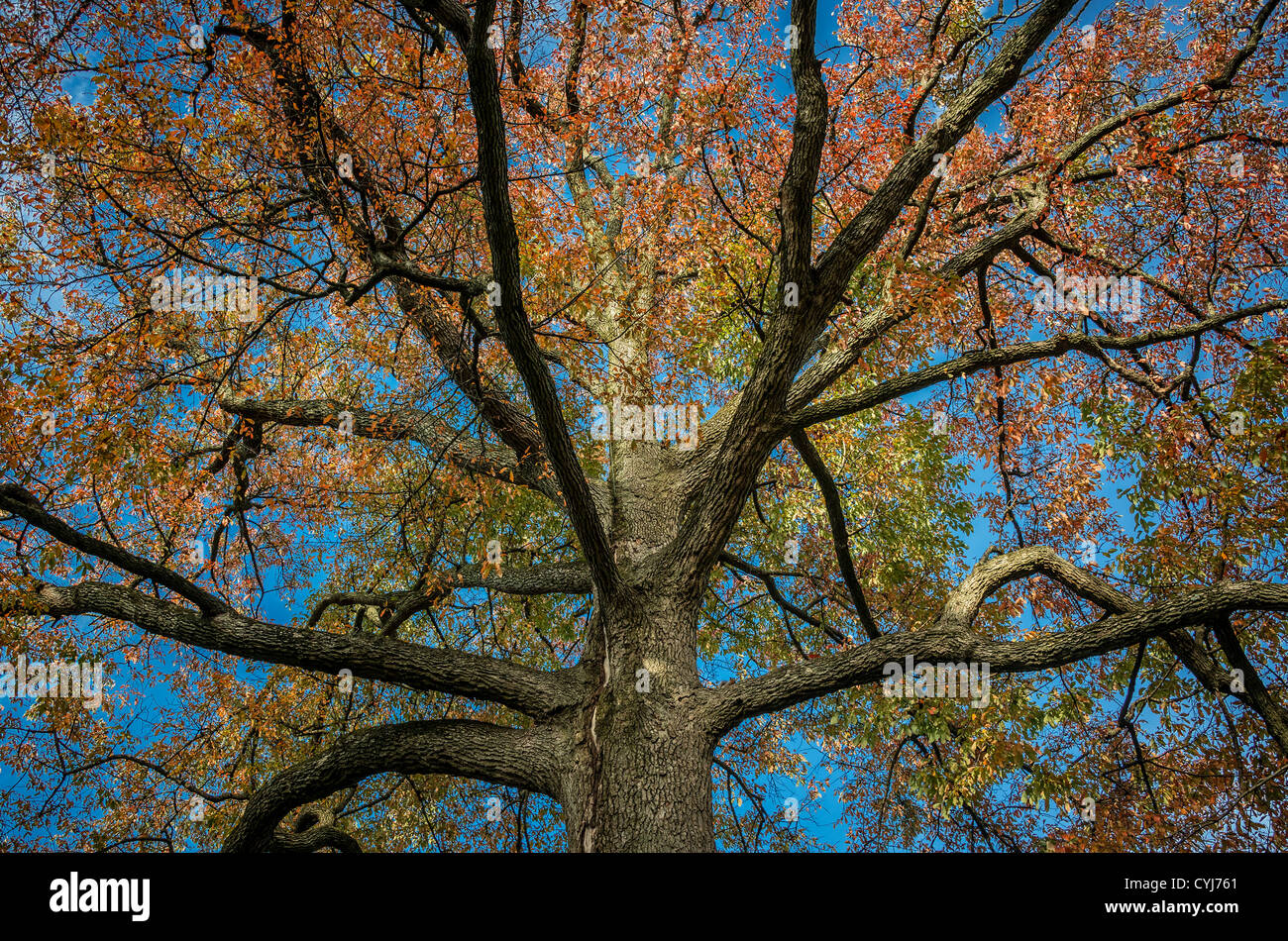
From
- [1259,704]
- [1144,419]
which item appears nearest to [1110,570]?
[1144,419]

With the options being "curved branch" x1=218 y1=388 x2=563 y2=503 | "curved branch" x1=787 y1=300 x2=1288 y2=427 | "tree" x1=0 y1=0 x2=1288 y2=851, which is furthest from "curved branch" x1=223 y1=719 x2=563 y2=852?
"curved branch" x1=787 y1=300 x2=1288 y2=427

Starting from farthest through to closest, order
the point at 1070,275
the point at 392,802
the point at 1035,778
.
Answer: the point at 392,802, the point at 1070,275, the point at 1035,778

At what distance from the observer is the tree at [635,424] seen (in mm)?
6070

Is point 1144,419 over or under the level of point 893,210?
under

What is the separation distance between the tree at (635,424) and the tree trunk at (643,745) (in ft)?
0.12

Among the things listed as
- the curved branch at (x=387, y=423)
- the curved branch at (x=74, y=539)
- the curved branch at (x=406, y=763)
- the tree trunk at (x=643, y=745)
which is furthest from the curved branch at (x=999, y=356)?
the curved branch at (x=74, y=539)

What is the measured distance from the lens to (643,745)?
232 inches

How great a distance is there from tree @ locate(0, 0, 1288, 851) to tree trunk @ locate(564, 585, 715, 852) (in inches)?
1.4

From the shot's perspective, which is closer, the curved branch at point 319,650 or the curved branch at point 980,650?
the curved branch at point 980,650

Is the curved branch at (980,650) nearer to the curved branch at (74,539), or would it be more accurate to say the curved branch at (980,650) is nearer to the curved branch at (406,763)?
the curved branch at (406,763)

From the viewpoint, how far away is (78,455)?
6.38 metres
